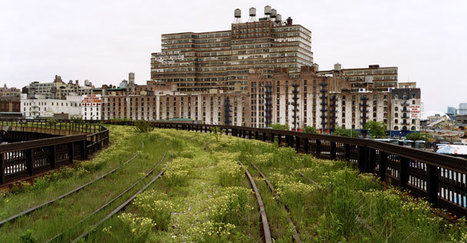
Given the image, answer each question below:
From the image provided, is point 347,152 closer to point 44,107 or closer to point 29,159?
point 29,159

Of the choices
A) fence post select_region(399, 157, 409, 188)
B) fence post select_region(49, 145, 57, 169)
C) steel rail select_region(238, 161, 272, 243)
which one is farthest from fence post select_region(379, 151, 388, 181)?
fence post select_region(49, 145, 57, 169)

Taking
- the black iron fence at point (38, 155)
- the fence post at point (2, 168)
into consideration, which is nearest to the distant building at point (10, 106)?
the black iron fence at point (38, 155)

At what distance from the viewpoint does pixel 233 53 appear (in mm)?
155750

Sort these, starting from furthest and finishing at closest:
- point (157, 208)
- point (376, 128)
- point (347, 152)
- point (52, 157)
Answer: point (376, 128) → point (347, 152) → point (52, 157) → point (157, 208)

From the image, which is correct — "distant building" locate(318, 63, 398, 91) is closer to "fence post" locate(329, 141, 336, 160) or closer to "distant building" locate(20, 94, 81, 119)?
"distant building" locate(20, 94, 81, 119)

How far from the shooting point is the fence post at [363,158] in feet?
44.1

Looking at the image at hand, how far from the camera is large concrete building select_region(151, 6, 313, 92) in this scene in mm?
150250

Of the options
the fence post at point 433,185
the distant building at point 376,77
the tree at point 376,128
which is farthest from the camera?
the distant building at point 376,77

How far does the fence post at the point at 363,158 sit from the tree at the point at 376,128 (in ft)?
Answer: 324

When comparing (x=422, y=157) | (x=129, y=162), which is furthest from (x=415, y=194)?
(x=129, y=162)

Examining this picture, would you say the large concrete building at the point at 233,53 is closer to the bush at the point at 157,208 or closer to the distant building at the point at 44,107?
the distant building at the point at 44,107

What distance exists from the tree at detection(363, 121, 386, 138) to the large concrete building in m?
48.9

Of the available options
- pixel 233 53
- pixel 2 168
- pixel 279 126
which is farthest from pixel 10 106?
pixel 2 168

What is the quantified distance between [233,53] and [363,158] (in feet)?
481
